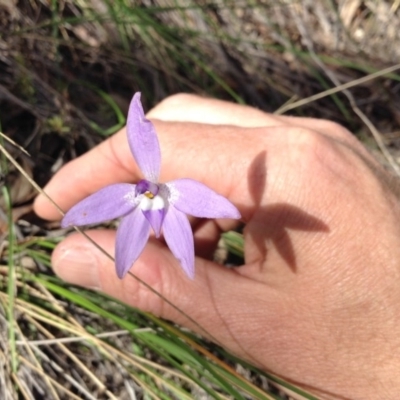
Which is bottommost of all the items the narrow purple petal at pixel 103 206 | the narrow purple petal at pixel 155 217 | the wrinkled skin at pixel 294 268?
the wrinkled skin at pixel 294 268

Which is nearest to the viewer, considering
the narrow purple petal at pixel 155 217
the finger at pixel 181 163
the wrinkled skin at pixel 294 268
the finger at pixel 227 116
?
the narrow purple petal at pixel 155 217

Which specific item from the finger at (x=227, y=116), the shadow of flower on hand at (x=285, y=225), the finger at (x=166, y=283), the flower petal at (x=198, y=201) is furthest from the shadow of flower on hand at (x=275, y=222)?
the flower petal at (x=198, y=201)

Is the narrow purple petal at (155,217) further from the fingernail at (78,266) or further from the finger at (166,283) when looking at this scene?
the fingernail at (78,266)

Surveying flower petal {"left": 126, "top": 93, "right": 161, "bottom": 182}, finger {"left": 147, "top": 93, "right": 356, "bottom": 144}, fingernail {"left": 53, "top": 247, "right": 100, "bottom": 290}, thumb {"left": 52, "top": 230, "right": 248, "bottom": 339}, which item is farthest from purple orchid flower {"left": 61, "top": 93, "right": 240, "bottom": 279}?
finger {"left": 147, "top": 93, "right": 356, "bottom": 144}

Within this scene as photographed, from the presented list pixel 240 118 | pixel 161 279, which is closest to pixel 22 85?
pixel 240 118

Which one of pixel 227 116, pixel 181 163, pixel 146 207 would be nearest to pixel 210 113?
pixel 227 116

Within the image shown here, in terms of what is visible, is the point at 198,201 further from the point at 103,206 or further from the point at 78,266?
the point at 78,266
